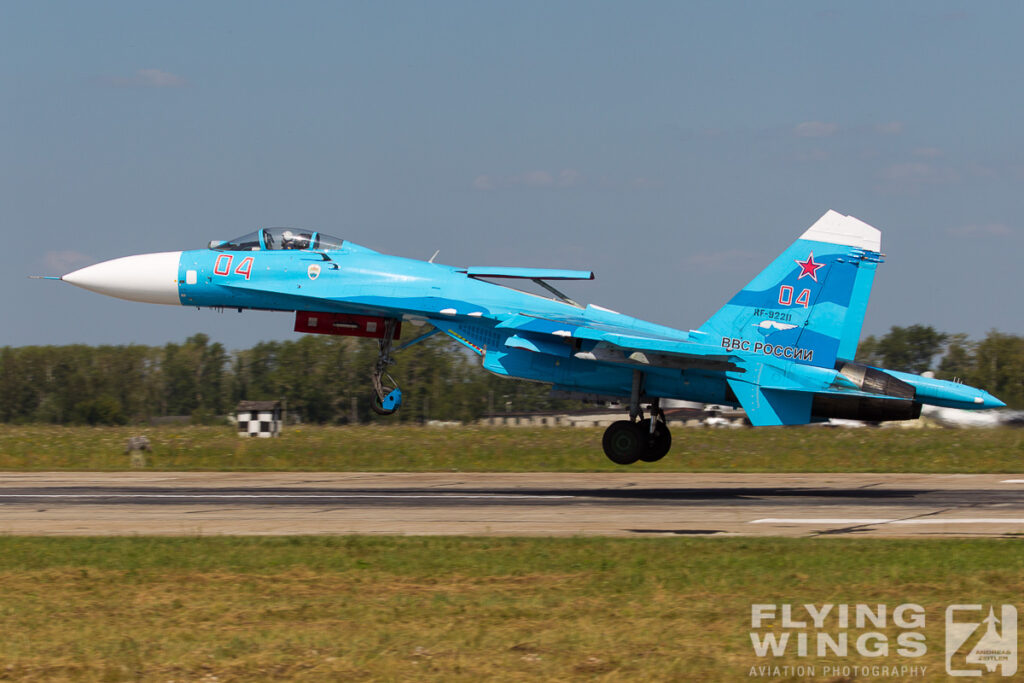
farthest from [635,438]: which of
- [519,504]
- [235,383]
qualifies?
[235,383]

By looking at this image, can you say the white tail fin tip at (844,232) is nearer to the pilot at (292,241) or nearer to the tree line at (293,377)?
the pilot at (292,241)

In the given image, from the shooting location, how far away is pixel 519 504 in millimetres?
16578

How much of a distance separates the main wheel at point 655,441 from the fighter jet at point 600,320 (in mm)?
27

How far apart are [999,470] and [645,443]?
9.16 m

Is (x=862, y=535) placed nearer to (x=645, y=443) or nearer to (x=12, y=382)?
(x=645, y=443)

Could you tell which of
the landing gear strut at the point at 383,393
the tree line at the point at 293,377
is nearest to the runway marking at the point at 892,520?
the landing gear strut at the point at 383,393

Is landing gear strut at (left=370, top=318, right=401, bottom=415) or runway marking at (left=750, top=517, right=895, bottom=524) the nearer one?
runway marking at (left=750, top=517, right=895, bottom=524)

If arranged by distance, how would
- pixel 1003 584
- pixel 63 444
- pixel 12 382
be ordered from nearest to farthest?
pixel 1003 584, pixel 63 444, pixel 12 382

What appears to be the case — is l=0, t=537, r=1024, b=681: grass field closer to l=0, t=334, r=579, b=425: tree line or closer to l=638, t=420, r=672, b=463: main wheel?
l=638, t=420, r=672, b=463: main wheel

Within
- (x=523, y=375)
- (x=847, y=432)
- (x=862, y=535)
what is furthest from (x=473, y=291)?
(x=847, y=432)

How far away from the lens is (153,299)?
2133 cm

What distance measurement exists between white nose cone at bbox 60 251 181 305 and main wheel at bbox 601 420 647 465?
31.0 ft

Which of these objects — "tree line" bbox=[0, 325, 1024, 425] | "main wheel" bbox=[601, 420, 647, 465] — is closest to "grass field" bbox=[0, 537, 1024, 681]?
"main wheel" bbox=[601, 420, 647, 465]

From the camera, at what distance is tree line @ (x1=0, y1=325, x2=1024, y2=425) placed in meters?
68.6
